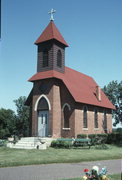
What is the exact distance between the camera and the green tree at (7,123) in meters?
40.2

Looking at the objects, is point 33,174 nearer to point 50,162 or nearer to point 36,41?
point 50,162

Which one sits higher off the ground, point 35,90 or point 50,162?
Answer: point 35,90

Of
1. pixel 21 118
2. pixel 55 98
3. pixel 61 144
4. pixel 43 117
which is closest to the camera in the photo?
pixel 61 144

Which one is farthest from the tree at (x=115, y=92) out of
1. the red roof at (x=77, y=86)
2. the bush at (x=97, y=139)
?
the bush at (x=97, y=139)

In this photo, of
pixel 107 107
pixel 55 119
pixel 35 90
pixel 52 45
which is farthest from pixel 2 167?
pixel 107 107

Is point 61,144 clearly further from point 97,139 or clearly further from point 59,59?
point 59,59

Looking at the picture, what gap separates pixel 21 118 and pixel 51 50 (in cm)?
2333

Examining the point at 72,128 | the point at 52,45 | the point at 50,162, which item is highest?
the point at 52,45

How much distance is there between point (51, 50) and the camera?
27438 millimetres

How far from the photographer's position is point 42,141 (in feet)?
73.7

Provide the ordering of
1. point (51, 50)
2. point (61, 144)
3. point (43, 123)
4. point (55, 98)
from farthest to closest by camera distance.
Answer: point (51, 50) → point (43, 123) → point (55, 98) → point (61, 144)

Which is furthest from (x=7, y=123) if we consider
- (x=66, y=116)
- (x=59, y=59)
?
(x=59, y=59)

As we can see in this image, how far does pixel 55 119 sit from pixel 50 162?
12632 mm

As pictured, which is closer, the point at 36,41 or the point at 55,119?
the point at 55,119
